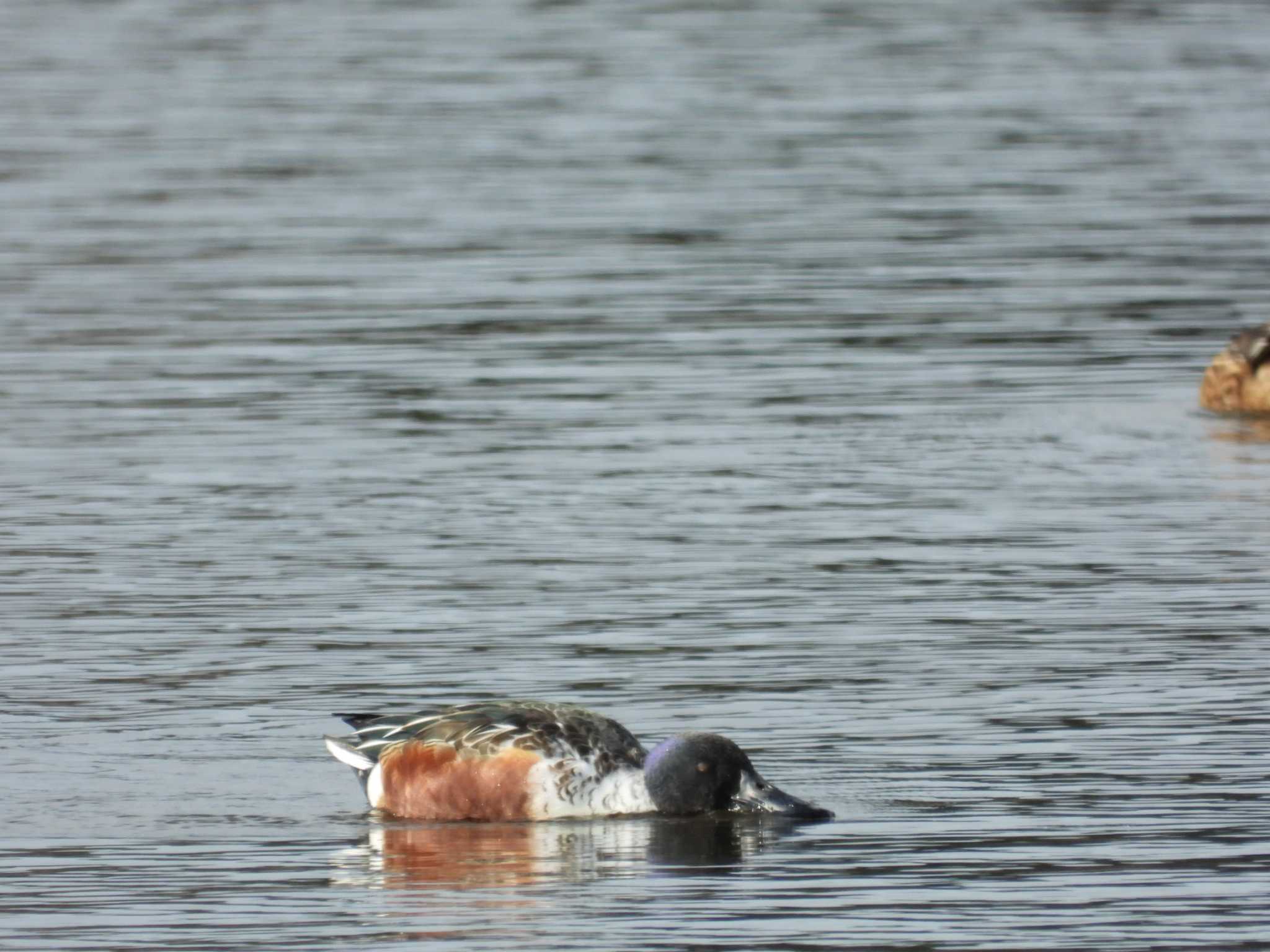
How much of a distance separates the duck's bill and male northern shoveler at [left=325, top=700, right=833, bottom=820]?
0.01 metres

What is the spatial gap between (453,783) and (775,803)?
110cm

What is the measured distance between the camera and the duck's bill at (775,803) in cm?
1038

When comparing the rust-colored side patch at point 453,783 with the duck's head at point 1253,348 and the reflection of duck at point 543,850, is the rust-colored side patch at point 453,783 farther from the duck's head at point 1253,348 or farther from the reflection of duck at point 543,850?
the duck's head at point 1253,348

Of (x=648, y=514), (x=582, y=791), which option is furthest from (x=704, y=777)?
(x=648, y=514)

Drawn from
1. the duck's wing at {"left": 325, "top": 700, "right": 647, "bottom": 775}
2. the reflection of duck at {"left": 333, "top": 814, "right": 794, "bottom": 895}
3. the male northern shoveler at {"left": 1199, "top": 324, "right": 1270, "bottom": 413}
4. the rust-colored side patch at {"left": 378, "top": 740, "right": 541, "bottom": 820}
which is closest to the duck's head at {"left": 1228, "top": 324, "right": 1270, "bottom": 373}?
the male northern shoveler at {"left": 1199, "top": 324, "right": 1270, "bottom": 413}

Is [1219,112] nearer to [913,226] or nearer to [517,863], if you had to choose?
[913,226]

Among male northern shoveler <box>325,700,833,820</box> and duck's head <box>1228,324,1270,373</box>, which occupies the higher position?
male northern shoveler <box>325,700,833,820</box>

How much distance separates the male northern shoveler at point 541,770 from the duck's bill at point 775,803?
0.5 inches

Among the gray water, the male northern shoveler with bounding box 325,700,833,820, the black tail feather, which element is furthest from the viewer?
the black tail feather

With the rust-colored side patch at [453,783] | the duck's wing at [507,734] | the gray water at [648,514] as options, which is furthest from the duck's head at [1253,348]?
the rust-colored side patch at [453,783]

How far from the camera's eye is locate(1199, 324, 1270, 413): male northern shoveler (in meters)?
19.0

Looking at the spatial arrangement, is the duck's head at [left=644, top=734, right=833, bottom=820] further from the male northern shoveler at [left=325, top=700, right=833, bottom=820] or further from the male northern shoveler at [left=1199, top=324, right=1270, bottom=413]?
the male northern shoveler at [left=1199, top=324, right=1270, bottom=413]

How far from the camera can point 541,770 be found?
34.8 feet

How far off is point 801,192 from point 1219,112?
8.22 metres
